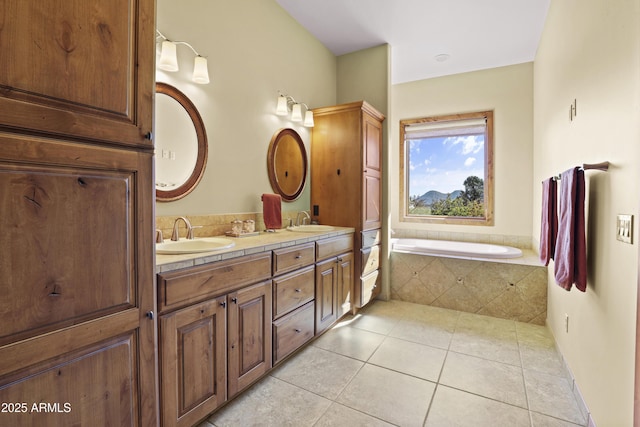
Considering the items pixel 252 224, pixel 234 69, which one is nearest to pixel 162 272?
pixel 252 224

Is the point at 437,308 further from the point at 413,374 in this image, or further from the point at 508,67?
the point at 508,67

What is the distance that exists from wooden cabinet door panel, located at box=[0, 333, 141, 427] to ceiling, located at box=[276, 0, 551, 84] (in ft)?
9.84

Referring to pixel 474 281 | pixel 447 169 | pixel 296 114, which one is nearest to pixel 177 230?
pixel 296 114

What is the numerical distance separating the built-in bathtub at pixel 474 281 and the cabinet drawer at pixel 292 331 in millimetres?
1593

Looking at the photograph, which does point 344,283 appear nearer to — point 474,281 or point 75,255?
point 474,281

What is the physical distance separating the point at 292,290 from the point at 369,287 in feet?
4.41

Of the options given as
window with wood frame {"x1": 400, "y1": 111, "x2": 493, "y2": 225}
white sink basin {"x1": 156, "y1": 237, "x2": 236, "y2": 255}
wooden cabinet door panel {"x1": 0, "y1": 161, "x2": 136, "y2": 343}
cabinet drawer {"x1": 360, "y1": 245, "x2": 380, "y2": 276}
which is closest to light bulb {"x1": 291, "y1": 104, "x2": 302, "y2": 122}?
cabinet drawer {"x1": 360, "y1": 245, "x2": 380, "y2": 276}

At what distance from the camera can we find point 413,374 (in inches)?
82.7

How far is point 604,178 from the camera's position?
148 centimetres

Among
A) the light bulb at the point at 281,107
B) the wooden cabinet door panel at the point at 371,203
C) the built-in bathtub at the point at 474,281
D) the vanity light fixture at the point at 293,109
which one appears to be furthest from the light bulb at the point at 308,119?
the built-in bathtub at the point at 474,281

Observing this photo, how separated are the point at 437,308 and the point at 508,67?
10.4 feet

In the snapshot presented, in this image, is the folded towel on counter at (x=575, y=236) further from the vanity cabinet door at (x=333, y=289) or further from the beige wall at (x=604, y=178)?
the vanity cabinet door at (x=333, y=289)

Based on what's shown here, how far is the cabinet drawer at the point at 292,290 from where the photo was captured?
6.53 ft

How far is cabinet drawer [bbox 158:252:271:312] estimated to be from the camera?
133 centimetres
